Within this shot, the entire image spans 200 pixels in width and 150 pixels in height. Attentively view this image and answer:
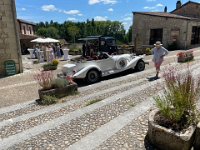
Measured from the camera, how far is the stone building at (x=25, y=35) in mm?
31444

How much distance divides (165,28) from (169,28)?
497 millimetres

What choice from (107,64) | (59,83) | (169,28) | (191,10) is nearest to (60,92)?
(59,83)

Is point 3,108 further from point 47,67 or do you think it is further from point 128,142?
point 47,67

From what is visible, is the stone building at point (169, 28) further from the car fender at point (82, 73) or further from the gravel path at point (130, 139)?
the gravel path at point (130, 139)

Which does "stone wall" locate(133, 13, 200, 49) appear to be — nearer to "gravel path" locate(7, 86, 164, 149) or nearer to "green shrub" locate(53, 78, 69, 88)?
"green shrub" locate(53, 78, 69, 88)

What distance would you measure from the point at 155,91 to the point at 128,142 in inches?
123

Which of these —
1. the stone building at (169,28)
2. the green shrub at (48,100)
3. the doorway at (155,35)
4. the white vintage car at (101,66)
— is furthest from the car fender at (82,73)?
the doorway at (155,35)

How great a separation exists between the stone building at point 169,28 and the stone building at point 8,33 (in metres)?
11.5

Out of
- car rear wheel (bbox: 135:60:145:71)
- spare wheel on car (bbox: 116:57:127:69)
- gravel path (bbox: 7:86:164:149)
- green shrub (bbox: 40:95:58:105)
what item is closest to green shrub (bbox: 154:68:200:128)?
gravel path (bbox: 7:86:164:149)

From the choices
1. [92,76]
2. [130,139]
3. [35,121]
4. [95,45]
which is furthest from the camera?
[95,45]

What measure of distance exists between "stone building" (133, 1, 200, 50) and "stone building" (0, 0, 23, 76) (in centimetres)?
1151

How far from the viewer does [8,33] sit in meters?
11.1

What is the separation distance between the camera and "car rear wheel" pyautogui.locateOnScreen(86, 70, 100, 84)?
28.2 ft

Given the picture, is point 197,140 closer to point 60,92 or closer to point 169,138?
point 169,138
